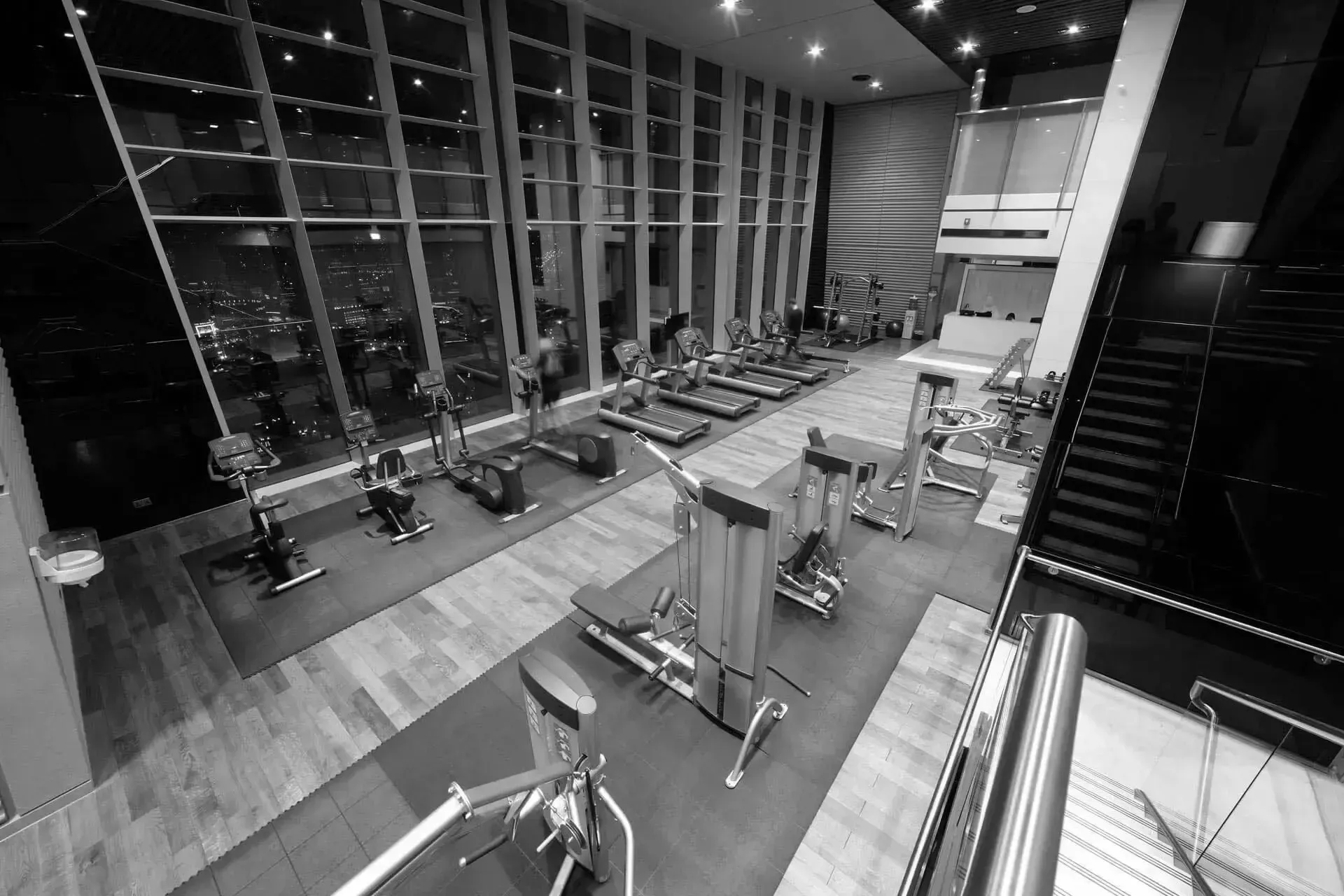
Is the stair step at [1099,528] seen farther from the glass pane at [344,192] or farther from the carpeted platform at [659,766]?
the glass pane at [344,192]

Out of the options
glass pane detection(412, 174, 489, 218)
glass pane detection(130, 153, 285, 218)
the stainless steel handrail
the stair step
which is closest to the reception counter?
the stair step

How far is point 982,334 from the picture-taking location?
12.0 m

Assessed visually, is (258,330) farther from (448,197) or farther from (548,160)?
(548,160)

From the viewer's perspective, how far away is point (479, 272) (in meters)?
7.68

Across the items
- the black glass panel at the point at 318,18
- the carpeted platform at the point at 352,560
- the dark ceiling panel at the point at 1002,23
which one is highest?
the dark ceiling panel at the point at 1002,23

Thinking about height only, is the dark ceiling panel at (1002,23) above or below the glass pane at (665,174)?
above

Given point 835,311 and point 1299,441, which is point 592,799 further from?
point 835,311

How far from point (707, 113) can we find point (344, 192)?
275 inches

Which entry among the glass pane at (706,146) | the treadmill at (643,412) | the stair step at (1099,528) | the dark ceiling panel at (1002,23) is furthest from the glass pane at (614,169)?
the stair step at (1099,528)

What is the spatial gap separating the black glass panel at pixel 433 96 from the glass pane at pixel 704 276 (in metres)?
5.03

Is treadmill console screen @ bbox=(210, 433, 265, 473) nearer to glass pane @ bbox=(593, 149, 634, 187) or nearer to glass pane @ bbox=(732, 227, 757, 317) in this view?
glass pane @ bbox=(593, 149, 634, 187)

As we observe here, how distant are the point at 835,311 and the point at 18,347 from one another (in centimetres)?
1435

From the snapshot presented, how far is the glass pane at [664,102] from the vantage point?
30.8 ft

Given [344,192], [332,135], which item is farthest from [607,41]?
[344,192]
